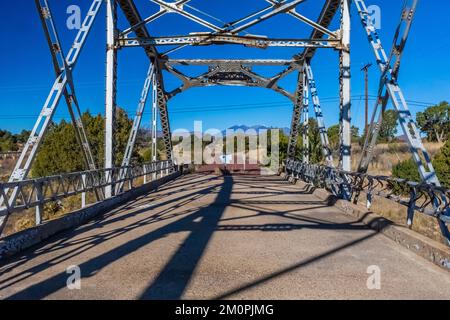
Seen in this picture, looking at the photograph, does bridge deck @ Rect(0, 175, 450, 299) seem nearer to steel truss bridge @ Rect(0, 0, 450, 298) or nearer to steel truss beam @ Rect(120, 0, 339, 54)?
steel truss bridge @ Rect(0, 0, 450, 298)

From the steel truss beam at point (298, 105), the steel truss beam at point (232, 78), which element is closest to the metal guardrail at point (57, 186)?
the steel truss beam at point (232, 78)

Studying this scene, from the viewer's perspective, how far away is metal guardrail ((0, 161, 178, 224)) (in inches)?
257

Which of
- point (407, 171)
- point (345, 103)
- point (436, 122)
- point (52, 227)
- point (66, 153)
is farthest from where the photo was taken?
point (436, 122)

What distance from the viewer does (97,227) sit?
839cm

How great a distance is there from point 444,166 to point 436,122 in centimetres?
4137

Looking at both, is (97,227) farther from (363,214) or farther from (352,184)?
(352,184)

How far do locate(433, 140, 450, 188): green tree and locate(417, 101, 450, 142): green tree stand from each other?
3729 cm

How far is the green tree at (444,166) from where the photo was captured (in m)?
22.9

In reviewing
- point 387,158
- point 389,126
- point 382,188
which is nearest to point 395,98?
point 382,188

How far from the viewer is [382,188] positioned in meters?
10.3

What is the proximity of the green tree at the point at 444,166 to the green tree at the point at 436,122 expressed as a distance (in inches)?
1468

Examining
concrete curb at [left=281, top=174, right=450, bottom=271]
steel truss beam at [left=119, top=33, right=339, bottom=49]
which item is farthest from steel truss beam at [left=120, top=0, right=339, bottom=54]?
concrete curb at [left=281, top=174, right=450, bottom=271]

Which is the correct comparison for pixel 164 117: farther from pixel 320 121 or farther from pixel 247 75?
pixel 320 121
